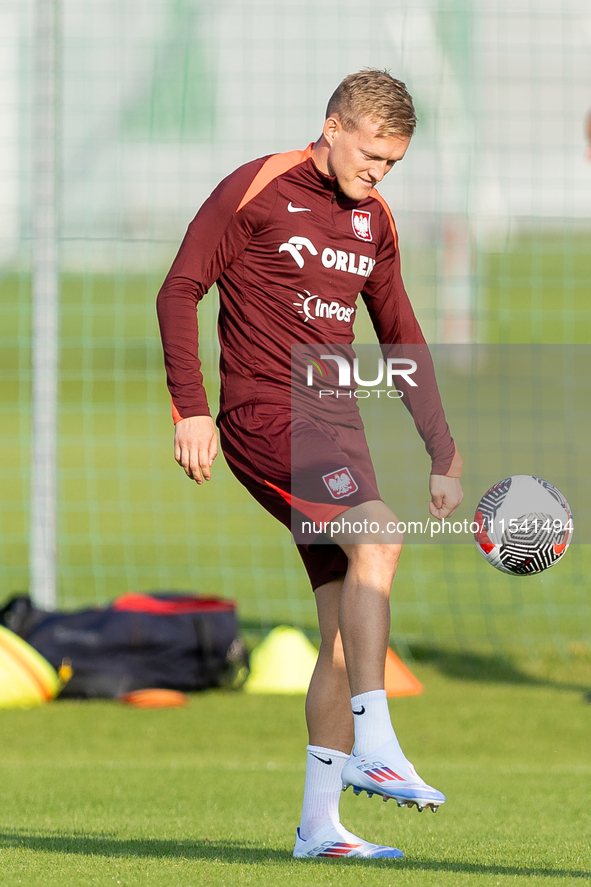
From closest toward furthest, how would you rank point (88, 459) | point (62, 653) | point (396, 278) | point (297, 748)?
point (396, 278) < point (297, 748) < point (62, 653) < point (88, 459)

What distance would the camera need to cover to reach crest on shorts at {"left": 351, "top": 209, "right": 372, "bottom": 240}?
12.6 feet

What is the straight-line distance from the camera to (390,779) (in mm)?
3162

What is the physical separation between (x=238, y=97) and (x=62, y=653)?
4.32m

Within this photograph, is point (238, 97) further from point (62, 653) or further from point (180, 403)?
point (180, 403)

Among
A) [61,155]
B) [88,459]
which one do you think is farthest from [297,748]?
[88,459]

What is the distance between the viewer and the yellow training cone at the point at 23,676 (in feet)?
22.6

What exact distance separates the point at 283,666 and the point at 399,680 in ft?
2.34

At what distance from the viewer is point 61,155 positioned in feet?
27.4

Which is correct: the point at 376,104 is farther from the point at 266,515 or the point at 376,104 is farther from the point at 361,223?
the point at 266,515

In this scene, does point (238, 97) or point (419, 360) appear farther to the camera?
point (238, 97)

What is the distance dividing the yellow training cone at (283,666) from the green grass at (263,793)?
7.3 inches

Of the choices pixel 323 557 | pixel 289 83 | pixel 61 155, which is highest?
pixel 289 83

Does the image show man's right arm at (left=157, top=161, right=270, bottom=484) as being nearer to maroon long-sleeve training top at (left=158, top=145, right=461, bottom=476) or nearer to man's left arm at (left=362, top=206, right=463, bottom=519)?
maroon long-sleeve training top at (left=158, top=145, right=461, bottom=476)

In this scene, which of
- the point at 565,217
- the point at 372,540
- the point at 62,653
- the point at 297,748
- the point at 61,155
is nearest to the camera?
the point at 372,540
